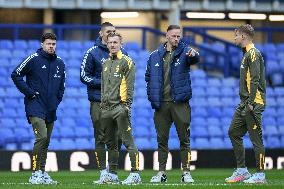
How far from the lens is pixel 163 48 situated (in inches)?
640

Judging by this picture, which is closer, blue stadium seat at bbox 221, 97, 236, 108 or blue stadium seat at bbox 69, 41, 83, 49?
blue stadium seat at bbox 221, 97, 236, 108

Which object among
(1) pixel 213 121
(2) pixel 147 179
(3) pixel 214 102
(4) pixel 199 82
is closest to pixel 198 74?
(4) pixel 199 82

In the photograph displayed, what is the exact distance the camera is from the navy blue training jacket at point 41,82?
15938 millimetres

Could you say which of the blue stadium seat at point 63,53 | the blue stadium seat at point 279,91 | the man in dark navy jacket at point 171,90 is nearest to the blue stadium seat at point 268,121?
the blue stadium seat at point 279,91

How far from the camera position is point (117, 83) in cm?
1563

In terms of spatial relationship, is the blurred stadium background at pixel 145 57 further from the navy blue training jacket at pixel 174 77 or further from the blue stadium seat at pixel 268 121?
the navy blue training jacket at pixel 174 77

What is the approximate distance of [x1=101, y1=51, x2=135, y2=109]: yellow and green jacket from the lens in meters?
15.6


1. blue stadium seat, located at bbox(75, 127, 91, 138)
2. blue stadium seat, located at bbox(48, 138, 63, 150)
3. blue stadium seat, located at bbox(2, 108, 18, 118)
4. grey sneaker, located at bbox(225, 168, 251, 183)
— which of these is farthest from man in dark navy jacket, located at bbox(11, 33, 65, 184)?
blue stadium seat, located at bbox(2, 108, 18, 118)

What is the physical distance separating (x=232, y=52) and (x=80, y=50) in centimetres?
439

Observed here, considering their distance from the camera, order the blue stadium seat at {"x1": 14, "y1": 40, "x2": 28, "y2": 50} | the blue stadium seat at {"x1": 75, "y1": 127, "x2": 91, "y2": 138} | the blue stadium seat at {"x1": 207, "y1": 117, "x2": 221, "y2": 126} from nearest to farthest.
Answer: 1. the blue stadium seat at {"x1": 75, "y1": 127, "x2": 91, "y2": 138}
2. the blue stadium seat at {"x1": 207, "y1": 117, "x2": 221, "y2": 126}
3. the blue stadium seat at {"x1": 14, "y1": 40, "x2": 28, "y2": 50}

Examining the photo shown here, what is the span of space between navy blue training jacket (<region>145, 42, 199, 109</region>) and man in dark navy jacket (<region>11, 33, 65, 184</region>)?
4.30ft

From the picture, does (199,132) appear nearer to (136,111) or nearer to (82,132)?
(136,111)

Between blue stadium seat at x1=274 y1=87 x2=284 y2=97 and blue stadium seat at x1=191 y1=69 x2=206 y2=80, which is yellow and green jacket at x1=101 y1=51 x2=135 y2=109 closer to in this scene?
blue stadium seat at x1=191 y1=69 x2=206 y2=80

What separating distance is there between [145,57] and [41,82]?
37.9ft
